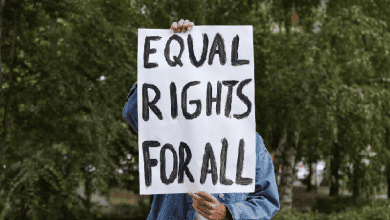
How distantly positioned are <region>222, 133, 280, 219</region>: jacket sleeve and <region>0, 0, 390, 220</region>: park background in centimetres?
346

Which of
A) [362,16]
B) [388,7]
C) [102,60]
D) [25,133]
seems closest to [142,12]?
[102,60]

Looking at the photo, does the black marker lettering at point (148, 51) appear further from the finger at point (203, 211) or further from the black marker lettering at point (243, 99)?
the finger at point (203, 211)

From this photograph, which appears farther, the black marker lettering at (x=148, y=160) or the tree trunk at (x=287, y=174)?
the tree trunk at (x=287, y=174)

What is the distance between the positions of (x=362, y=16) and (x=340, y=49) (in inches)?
23.8

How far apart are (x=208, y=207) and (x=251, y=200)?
26cm

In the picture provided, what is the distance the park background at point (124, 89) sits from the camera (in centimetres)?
474

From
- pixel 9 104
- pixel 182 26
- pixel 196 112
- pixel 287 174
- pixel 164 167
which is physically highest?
pixel 182 26

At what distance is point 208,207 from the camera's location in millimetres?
1462

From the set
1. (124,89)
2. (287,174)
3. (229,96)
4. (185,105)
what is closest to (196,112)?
(185,105)

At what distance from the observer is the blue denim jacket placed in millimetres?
1603

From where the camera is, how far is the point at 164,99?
65.8 inches

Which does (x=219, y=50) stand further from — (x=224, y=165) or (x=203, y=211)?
(x=203, y=211)

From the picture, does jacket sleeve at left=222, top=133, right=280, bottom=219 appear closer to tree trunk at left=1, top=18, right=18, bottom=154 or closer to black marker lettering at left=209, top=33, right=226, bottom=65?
black marker lettering at left=209, top=33, right=226, bottom=65

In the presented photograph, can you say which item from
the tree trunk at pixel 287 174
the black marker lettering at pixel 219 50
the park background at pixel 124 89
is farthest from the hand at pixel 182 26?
the tree trunk at pixel 287 174
